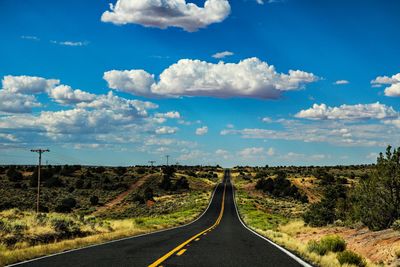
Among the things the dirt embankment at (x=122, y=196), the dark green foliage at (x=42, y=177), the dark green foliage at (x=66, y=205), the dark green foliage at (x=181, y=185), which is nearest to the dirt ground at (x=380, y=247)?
the dark green foliage at (x=66, y=205)

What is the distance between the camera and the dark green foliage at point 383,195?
19453 millimetres

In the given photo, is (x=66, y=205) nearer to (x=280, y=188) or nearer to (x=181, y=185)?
(x=181, y=185)

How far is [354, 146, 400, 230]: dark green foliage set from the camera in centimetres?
1945

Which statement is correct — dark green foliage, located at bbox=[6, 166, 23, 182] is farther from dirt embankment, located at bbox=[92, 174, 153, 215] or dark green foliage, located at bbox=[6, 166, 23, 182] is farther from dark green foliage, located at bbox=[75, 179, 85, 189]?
dirt embankment, located at bbox=[92, 174, 153, 215]

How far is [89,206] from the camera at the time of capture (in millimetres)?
78438

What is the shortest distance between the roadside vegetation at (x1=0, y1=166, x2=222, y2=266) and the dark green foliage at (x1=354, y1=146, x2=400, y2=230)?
41.1 ft

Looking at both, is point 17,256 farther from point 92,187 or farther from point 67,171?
point 67,171

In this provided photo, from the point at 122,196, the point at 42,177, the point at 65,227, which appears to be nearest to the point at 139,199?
the point at 122,196

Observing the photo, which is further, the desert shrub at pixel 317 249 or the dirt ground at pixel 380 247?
the desert shrub at pixel 317 249

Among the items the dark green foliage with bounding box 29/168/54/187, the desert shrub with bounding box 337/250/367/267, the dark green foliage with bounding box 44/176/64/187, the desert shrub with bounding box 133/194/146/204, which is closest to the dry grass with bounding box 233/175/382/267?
the desert shrub with bounding box 337/250/367/267

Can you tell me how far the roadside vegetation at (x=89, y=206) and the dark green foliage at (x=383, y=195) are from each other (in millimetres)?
12537

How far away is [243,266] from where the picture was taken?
1020 centimetres

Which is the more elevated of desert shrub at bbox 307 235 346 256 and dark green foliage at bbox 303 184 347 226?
desert shrub at bbox 307 235 346 256

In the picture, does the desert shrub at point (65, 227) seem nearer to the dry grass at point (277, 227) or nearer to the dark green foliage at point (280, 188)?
the dry grass at point (277, 227)
